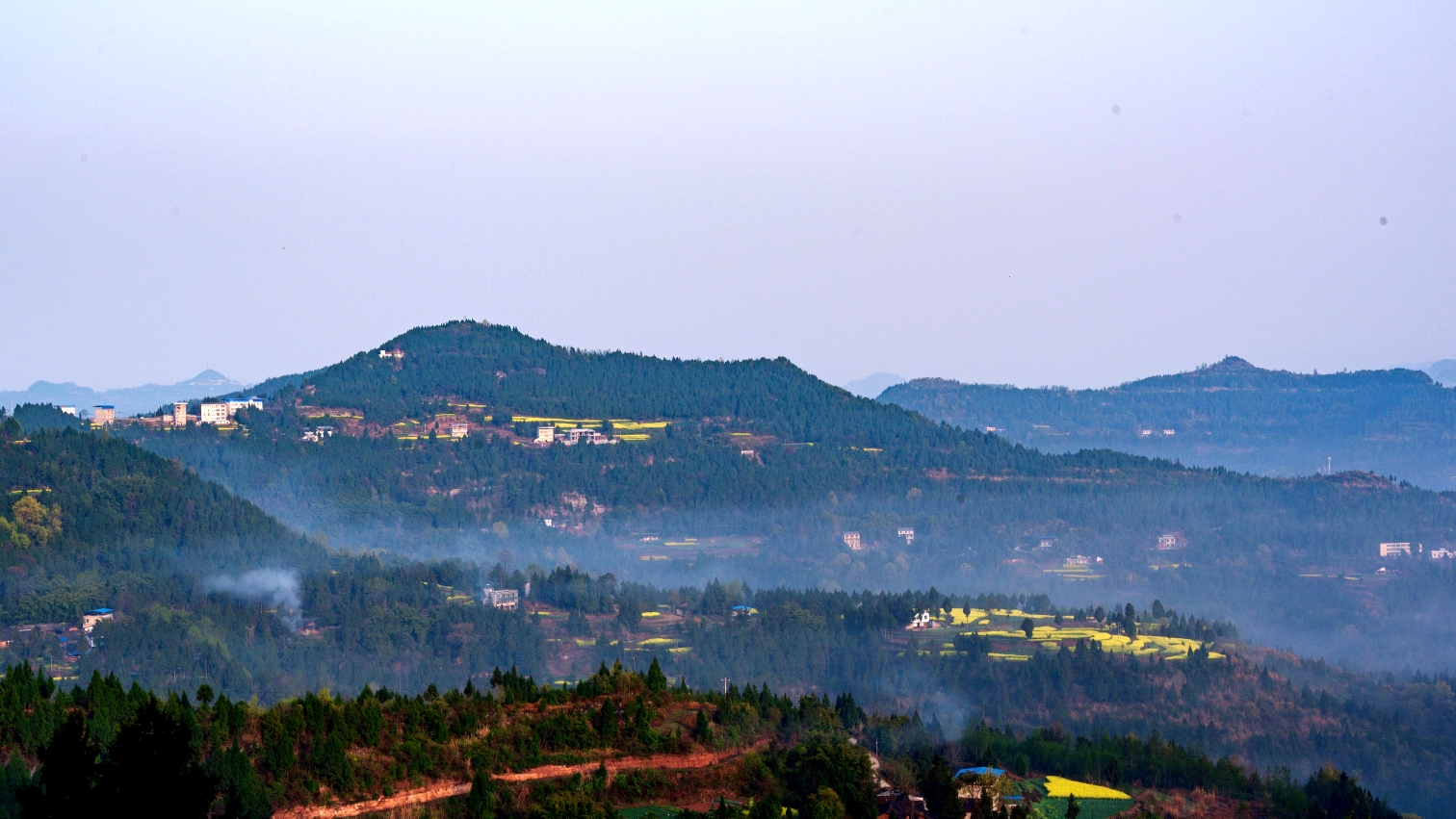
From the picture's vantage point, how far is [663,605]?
172375 mm

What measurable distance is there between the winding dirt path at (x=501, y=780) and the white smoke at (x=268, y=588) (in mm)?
82251

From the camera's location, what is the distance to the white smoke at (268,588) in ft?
509

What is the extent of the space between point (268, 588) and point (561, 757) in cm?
9403

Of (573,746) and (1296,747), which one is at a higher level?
(573,746)

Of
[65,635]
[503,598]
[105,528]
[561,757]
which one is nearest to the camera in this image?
[561,757]

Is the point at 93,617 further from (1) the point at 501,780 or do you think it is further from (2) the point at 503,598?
(1) the point at 501,780

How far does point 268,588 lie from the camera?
161m

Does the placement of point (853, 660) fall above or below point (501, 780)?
below

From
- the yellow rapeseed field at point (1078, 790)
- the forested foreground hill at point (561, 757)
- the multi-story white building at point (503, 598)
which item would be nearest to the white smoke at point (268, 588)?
the multi-story white building at point (503, 598)

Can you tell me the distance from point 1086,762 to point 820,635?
61.3 m

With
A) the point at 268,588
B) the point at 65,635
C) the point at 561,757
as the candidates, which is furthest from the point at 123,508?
the point at 561,757

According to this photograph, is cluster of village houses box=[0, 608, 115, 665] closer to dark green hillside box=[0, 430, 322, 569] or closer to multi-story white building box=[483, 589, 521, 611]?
dark green hillside box=[0, 430, 322, 569]

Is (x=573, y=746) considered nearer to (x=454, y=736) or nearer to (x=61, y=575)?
(x=454, y=736)

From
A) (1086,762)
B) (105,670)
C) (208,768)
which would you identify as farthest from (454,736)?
(105,670)
